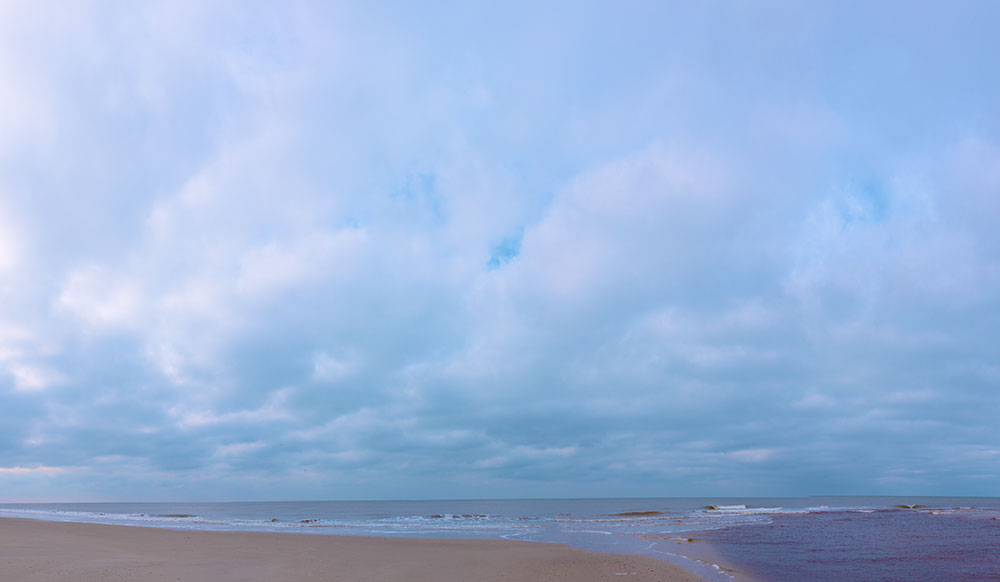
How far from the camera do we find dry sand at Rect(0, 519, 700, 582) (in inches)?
699

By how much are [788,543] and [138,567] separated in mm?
32272

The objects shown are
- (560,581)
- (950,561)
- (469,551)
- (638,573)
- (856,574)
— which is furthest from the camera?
(469,551)

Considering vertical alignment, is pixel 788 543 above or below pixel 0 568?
below

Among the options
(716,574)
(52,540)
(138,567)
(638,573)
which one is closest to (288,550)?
(138,567)

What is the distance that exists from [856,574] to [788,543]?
516 inches

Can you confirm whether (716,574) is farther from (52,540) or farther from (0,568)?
(52,540)

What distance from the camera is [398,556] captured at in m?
24.2

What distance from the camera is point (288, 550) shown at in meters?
25.2

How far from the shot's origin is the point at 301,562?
2116 cm

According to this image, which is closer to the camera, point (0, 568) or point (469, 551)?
point (0, 568)

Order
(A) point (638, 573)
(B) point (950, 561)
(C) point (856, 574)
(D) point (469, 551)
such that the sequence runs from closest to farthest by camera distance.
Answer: (A) point (638, 573) → (C) point (856, 574) → (B) point (950, 561) → (D) point (469, 551)

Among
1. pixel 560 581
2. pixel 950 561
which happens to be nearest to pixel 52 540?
pixel 560 581

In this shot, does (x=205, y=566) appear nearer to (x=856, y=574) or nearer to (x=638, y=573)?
(x=638, y=573)

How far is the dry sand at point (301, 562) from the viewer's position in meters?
17.8
